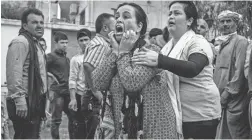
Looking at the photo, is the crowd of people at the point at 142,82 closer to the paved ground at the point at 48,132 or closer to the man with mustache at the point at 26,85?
the man with mustache at the point at 26,85

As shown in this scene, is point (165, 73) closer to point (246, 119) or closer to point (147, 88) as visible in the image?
point (147, 88)

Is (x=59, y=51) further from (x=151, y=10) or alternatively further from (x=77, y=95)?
(x=151, y=10)

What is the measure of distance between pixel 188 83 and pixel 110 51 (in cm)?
65

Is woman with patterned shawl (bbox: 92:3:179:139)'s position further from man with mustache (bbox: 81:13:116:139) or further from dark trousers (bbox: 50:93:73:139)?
dark trousers (bbox: 50:93:73:139)

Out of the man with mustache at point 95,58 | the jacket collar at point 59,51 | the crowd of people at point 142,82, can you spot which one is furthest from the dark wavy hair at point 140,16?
the jacket collar at point 59,51

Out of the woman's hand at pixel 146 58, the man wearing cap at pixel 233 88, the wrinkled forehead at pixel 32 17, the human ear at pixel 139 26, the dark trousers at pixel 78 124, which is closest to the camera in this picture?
the woman's hand at pixel 146 58

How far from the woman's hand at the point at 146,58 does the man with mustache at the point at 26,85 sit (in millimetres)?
1989

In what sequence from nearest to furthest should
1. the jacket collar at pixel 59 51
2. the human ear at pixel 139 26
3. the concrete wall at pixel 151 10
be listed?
the human ear at pixel 139 26
the jacket collar at pixel 59 51
the concrete wall at pixel 151 10

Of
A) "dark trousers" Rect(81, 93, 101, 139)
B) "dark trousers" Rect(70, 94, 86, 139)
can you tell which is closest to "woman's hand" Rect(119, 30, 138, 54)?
"dark trousers" Rect(81, 93, 101, 139)

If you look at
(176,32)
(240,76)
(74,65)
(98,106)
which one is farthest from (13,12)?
(176,32)

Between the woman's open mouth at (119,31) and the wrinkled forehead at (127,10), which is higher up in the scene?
the wrinkled forehead at (127,10)

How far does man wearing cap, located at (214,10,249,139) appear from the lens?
194 inches

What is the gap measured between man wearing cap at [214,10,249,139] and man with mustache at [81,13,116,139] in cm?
154

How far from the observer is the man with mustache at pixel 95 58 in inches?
177
